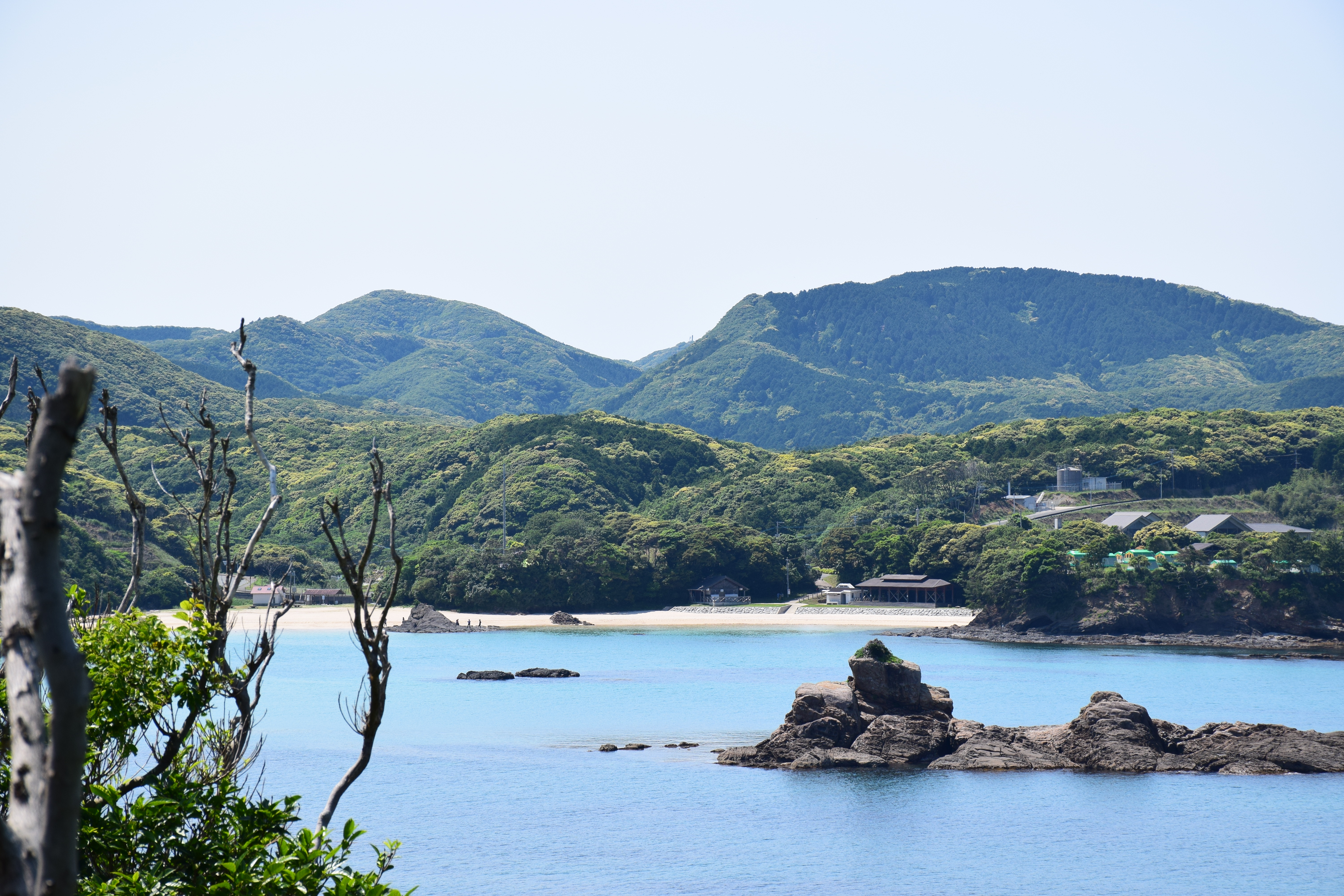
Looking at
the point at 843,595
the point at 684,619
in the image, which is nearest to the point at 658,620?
the point at 684,619

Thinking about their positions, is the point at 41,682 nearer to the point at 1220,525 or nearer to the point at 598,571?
the point at 1220,525

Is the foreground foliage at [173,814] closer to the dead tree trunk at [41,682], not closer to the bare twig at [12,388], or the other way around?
the bare twig at [12,388]

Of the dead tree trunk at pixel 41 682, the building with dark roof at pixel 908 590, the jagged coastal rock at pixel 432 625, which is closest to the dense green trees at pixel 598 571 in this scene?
the jagged coastal rock at pixel 432 625

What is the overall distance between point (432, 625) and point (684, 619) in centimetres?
1618

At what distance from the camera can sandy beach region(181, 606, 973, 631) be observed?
7419 cm

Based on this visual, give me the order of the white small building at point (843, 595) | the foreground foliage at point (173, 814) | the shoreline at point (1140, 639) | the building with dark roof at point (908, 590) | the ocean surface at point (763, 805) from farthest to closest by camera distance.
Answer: the white small building at point (843, 595), the building with dark roof at point (908, 590), the shoreline at point (1140, 639), the ocean surface at point (763, 805), the foreground foliage at point (173, 814)

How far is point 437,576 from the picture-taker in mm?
85812

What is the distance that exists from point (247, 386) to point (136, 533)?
5.03 feet

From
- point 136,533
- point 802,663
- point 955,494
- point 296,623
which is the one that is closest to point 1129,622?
point 802,663

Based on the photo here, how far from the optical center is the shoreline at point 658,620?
2916 inches

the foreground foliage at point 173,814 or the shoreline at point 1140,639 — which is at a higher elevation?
the foreground foliage at point 173,814

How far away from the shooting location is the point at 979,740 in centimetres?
3141

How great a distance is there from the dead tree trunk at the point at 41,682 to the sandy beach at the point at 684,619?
68.4m

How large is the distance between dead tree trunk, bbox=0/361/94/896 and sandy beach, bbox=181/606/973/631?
68374 millimetres
